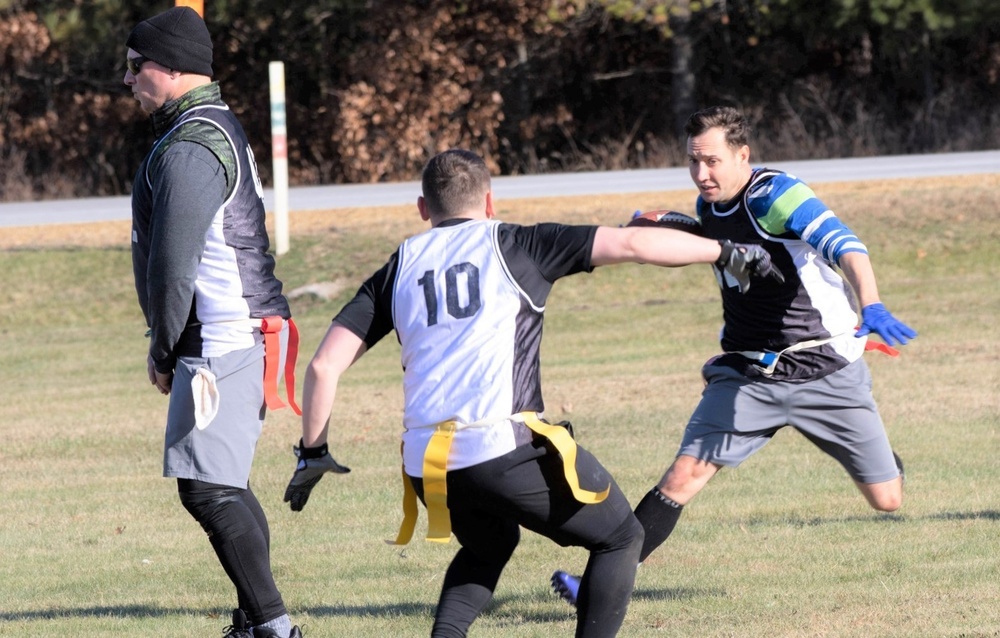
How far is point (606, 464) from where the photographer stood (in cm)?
845

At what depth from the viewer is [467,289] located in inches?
159

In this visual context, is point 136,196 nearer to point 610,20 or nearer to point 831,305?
point 831,305

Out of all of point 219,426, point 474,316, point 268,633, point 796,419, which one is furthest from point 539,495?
point 796,419

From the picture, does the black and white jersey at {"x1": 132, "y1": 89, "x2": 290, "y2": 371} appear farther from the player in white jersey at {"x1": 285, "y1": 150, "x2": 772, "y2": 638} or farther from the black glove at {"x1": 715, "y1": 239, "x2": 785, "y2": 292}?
the black glove at {"x1": 715, "y1": 239, "x2": 785, "y2": 292}

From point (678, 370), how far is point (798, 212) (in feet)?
21.2

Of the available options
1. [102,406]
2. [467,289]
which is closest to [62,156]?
[102,406]

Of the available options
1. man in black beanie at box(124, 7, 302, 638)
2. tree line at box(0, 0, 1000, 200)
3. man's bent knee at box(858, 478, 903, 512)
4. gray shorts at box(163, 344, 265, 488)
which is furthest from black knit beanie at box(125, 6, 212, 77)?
tree line at box(0, 0, 1000, 200)

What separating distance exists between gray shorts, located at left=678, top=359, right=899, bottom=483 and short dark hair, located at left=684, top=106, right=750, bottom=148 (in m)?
0.91

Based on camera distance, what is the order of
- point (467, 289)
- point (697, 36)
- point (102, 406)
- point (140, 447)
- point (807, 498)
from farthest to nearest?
point (697, 36), point (102, 406), point (140, 447), point (807, 498), point (467, 289)

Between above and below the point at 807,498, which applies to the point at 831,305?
above

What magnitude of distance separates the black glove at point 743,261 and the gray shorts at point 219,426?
169cm

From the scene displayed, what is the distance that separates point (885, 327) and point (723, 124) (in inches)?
44.9

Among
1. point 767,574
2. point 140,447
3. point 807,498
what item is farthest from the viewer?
point 140,447

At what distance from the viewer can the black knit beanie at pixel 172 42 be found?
190 inches
